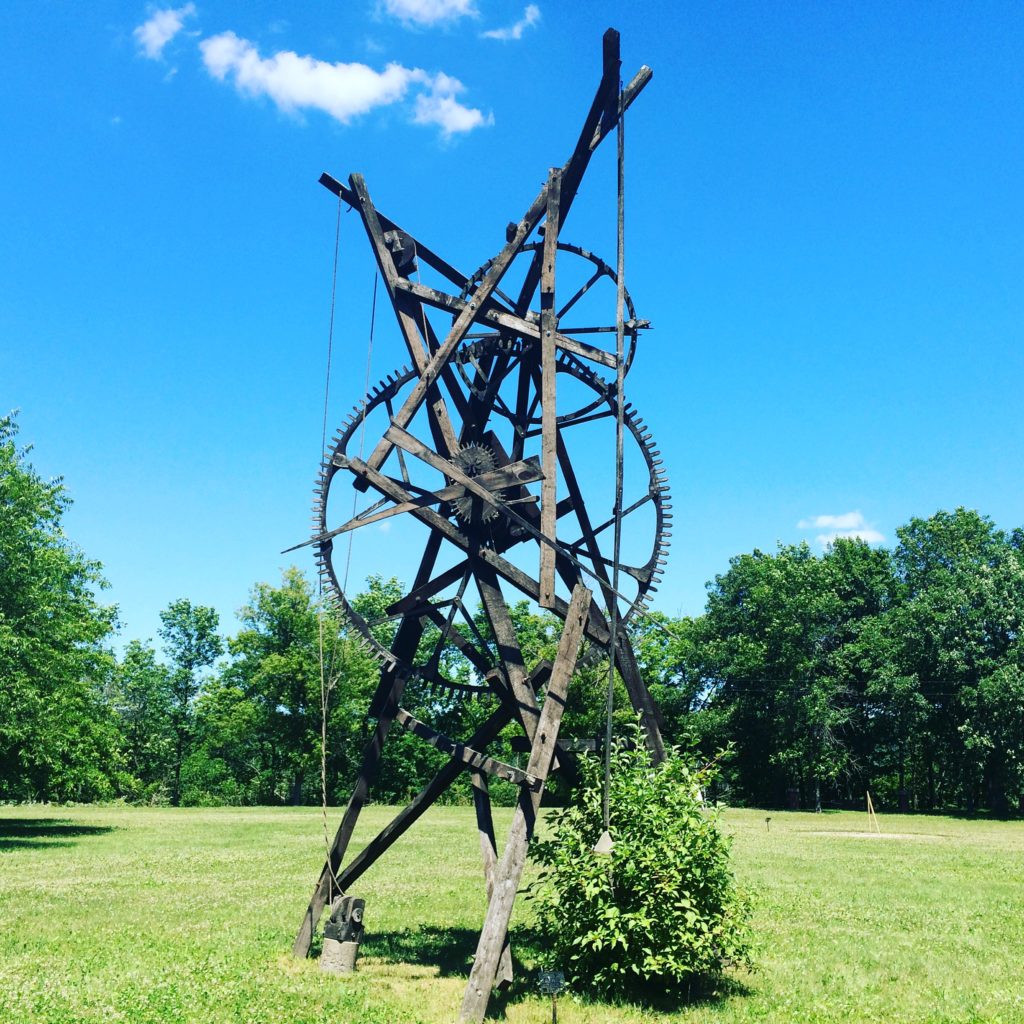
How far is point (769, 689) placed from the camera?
179 feet

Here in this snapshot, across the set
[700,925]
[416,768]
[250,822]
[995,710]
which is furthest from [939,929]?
[416,768]

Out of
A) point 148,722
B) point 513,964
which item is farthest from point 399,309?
point 148,722

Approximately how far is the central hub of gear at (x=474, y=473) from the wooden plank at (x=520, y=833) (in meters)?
1.33

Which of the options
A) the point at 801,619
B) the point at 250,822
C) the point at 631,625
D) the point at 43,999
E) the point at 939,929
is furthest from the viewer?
the point at 801,619

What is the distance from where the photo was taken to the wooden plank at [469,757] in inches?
388

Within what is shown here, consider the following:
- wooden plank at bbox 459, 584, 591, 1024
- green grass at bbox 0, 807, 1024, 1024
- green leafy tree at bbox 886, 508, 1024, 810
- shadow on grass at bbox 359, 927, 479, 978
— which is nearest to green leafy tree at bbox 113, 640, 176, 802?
green grass at bbox 0, 807, 1024, 1024

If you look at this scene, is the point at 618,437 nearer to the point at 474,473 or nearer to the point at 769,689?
the point at 474,473

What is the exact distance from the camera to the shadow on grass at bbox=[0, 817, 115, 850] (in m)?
29.1

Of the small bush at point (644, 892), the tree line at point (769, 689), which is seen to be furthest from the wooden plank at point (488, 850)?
the tree line at point (769, 689)

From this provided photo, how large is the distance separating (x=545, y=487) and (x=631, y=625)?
7.67 feet

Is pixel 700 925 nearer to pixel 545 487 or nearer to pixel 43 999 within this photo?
pixel 545 487

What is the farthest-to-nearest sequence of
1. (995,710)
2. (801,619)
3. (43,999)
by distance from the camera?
1. (801,619)
2. (995,710)
3. (43,999)

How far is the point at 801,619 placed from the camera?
5462 cm

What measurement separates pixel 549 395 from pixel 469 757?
396 cm
